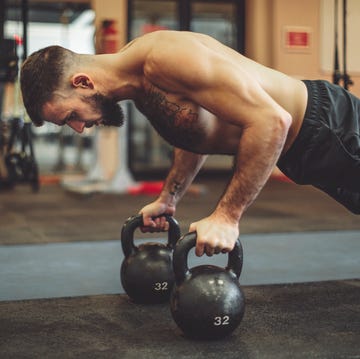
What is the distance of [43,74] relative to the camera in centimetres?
164

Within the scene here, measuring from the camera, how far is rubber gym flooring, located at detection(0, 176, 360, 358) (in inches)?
61.1

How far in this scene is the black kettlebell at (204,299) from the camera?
1.54 metres

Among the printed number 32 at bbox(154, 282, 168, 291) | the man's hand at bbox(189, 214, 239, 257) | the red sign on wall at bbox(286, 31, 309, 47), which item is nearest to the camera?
the man's hand at bbox(189, 214, 239, 257)

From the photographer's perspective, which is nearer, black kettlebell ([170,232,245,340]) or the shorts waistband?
black kettlebell ([170,232,245,340])

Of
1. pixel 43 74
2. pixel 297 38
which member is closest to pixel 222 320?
pixel 43 74

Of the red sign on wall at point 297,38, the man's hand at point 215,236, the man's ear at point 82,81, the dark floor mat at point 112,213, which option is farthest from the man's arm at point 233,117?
the red sign on wall at point 297,38

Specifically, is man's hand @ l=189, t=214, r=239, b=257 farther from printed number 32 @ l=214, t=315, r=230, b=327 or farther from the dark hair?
the dark hair

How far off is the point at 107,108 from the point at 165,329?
2.10ft

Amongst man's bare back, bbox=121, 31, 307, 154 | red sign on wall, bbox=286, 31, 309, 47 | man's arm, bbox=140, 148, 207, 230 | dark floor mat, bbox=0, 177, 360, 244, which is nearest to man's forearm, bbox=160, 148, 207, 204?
man's arm, bbox=140, 148, 207, 230

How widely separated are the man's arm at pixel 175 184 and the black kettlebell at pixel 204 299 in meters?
0.43

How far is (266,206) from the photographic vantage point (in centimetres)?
467

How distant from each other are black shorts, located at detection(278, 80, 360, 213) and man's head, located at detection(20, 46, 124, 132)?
57 cm

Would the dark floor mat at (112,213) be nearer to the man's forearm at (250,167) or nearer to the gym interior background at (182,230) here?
the gym interior background at (182,230)

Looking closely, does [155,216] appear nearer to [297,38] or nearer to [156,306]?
[156,306]
